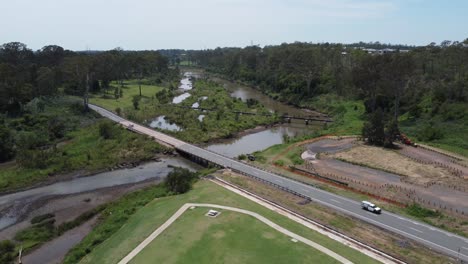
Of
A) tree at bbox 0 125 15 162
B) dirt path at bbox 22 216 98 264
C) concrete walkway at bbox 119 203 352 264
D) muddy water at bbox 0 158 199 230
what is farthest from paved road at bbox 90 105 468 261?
tree at bbox 0 125 15 162

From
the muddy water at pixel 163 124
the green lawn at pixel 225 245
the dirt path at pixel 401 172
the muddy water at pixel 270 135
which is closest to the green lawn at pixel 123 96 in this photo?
the muddy water at pixel 163 124

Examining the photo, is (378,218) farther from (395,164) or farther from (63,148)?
(63,148)

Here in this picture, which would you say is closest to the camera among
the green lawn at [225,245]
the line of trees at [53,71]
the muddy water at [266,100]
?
the green lawn at [225,245]

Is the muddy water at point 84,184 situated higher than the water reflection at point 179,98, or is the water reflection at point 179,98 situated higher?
the water reflection at point 179,98

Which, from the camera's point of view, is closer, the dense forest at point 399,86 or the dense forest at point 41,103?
the dense forest at point 41,103

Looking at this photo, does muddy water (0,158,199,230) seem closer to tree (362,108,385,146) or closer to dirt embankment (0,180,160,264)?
dirt embankment (0,180,160,264)

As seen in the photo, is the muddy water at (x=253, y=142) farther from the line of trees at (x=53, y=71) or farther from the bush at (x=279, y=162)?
the line of trees at (x=53, y=71)

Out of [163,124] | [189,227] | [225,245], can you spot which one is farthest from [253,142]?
[225,245]
